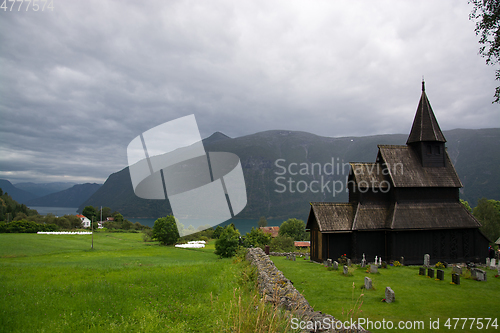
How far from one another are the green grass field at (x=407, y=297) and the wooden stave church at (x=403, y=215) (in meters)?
5.52

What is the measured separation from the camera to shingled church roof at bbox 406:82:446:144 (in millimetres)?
24922

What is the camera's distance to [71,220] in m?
69.8

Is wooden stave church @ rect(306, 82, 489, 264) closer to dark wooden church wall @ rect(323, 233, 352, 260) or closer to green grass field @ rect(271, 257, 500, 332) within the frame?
dark wooden church wall @ rect(323, 233, 352, 260)

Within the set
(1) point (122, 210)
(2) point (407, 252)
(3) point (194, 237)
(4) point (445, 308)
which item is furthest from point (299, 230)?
(1) point (122, 210)

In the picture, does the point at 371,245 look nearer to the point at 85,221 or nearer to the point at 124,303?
the point at 124,303

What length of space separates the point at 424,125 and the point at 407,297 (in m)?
19.7

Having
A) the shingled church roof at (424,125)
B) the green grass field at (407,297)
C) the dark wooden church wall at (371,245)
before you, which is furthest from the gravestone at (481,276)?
the shingled church roof at (424,125)

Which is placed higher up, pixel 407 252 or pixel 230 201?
pixel 230 201

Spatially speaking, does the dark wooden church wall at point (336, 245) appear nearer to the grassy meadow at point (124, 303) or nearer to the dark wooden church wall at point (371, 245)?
the dark wooden church wall at point (371, 245)

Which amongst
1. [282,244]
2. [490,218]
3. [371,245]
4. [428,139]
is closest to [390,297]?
[371,245]

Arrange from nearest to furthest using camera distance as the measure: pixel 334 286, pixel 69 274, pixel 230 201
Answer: pixel 69 274, pixel 230 201, pixel 334 286

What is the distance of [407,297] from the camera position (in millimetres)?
11555

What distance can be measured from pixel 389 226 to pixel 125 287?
20.8 metres

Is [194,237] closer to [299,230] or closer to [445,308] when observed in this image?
[299,230]
